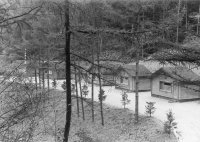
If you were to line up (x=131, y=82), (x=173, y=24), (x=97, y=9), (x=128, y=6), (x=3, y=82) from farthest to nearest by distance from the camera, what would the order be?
1. (x=131, y=82)
2. (x=128, y=6)
3. (x=97, y=9)
4. (x=173, y=24)
5. (x=3, y=82)

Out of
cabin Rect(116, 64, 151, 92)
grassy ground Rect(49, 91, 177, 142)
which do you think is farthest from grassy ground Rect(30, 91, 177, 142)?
cabin Rect(116, 64, 151, 92)

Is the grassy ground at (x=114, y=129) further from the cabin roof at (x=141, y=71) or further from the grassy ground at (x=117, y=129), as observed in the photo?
the cabin roof at (x=141, y=71)

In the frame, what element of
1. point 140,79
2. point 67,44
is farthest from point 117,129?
point 140,79

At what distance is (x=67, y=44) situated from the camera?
9172 millimetres

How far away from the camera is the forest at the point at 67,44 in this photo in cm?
267

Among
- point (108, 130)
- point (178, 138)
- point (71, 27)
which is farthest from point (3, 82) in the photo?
point (108, 130)

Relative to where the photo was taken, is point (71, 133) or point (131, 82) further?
point (131, 82)

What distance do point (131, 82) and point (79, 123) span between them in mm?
8282

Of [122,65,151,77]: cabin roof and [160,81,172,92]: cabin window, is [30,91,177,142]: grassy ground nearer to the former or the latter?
[160,81,172,92]: cabin window

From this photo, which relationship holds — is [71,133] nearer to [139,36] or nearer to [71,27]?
[71,27]

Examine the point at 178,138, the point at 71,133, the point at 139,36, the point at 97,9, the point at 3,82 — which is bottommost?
the point at 71,133

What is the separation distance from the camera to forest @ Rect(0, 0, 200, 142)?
2.67 metres

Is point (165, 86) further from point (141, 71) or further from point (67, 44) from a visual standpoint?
point (67, 44)

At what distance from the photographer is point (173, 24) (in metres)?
5.82
